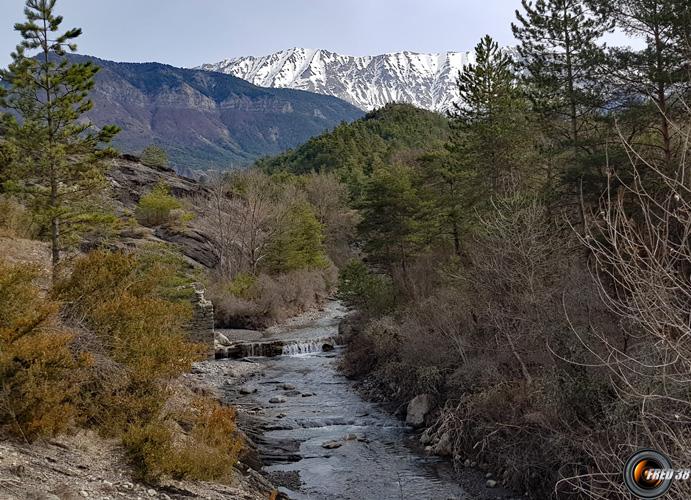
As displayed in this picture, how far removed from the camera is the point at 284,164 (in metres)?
95.6

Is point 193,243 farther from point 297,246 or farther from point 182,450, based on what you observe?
point 182,450

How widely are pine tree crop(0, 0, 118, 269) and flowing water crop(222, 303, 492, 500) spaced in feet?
26.8

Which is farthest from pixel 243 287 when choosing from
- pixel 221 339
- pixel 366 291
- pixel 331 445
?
pixel 331 445

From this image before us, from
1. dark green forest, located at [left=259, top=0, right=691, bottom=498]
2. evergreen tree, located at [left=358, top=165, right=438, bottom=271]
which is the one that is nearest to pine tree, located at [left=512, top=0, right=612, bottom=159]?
dark green forest, located at [left=259, top=0, right=691, bottom=498]

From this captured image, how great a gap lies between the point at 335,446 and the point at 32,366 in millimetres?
7613

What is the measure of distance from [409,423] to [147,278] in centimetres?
797

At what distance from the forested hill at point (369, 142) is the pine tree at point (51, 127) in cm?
5565

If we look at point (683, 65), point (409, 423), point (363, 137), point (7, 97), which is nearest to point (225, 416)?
point (409, 423)

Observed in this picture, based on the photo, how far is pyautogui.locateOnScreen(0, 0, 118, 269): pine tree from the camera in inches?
624

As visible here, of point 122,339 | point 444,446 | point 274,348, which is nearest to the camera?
point 122,339

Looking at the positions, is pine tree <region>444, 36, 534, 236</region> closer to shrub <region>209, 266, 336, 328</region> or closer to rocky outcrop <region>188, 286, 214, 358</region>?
rocky outcrop <region>188, 286, 214, 358</region>

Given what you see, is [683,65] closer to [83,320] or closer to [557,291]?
[557,291]

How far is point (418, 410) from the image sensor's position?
15.4 metres

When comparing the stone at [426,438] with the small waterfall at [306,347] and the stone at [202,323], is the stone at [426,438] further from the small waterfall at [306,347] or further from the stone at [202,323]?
the stone at [202,323]
